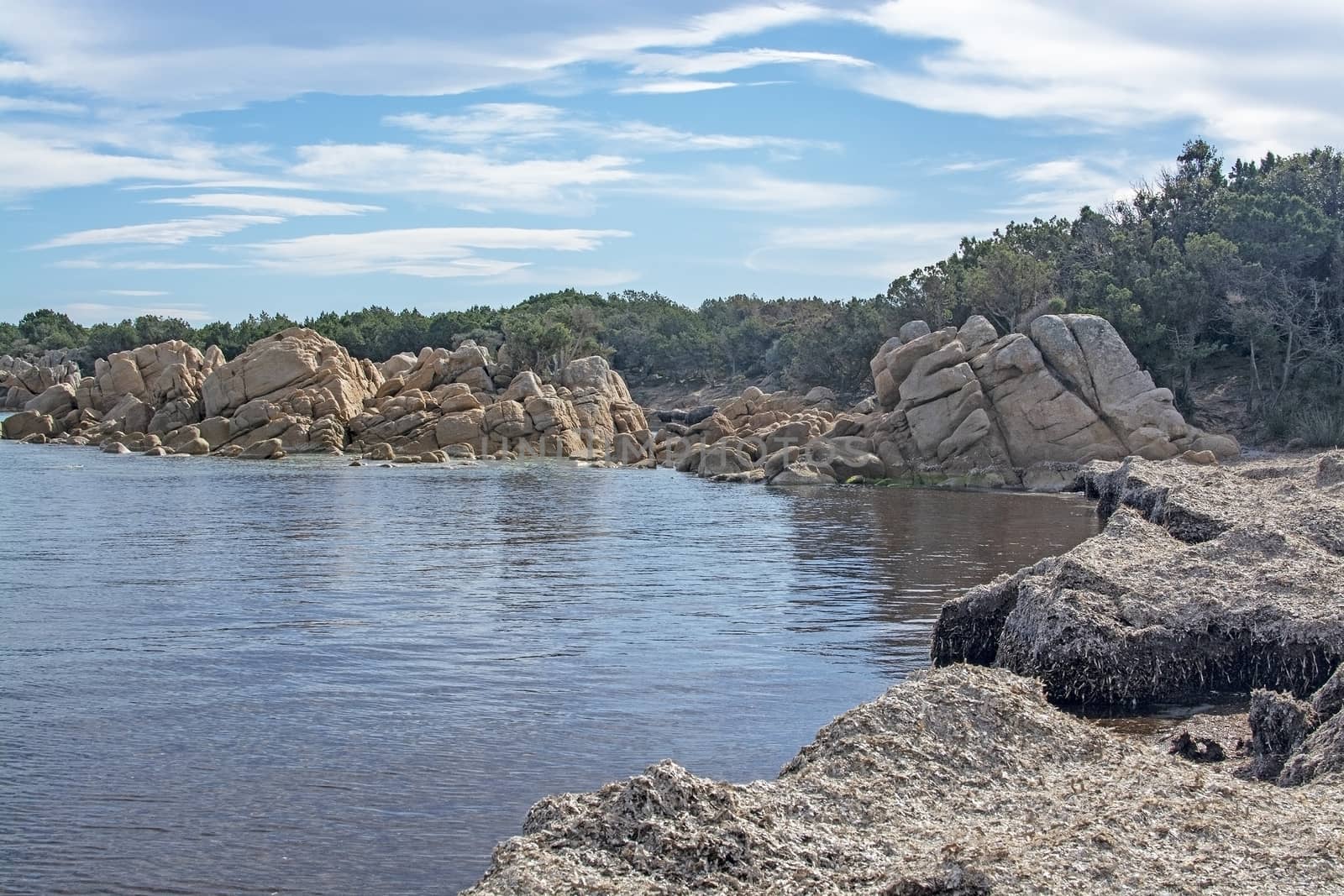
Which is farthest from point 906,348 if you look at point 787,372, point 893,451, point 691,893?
point 691,893

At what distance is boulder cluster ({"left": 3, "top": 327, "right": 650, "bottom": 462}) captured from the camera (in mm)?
58531

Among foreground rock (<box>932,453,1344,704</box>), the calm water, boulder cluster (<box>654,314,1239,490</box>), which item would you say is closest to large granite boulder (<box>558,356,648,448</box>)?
boulder cluster (<box>654,314,1239,490</box>)

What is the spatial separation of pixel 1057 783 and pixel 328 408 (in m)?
55.2

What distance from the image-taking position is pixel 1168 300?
48.9 m

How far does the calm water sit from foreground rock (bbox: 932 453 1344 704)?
1.97 metres

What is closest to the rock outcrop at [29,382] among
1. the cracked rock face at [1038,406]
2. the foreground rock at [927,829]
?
the cracked rock face at [1038,406]

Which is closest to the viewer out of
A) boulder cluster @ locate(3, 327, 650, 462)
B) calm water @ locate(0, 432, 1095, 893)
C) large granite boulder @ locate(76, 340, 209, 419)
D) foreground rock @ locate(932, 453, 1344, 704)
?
calm water @ locate(0, 432, 1095, 893)

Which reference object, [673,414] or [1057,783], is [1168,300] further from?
[1057,783]

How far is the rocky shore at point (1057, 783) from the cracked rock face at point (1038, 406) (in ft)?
95.3

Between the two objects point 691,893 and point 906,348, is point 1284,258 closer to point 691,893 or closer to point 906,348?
point 906,348

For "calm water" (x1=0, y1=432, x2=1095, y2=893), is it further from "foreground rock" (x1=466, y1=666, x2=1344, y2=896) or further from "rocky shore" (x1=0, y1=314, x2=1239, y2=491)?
"rocky shore" (x1=0, y1=314, x2=1239, y2=491)

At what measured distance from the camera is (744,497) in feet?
134

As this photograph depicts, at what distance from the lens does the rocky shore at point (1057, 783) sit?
6.26 metres

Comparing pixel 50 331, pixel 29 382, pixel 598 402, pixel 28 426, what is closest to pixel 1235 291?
pixel 598 402
